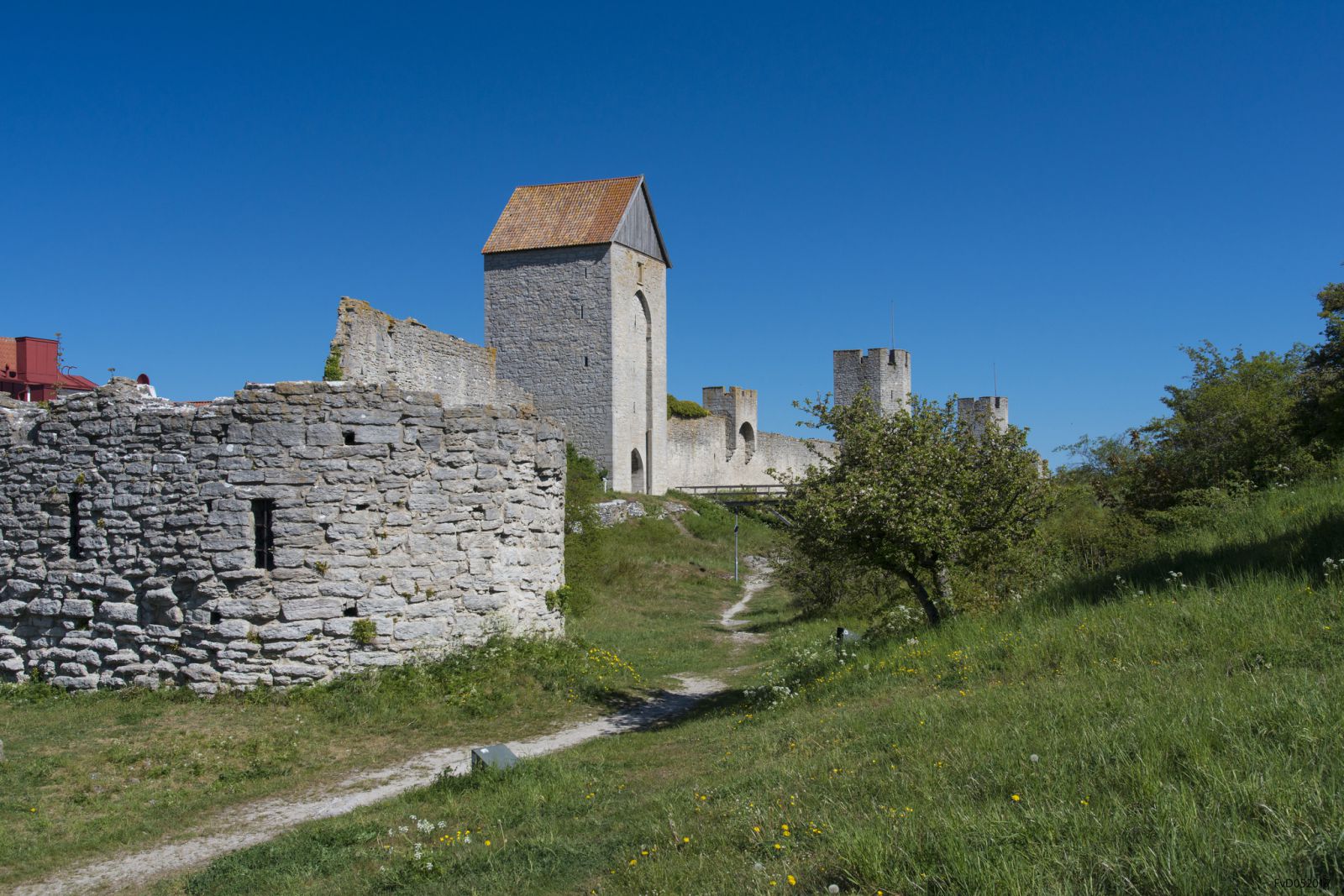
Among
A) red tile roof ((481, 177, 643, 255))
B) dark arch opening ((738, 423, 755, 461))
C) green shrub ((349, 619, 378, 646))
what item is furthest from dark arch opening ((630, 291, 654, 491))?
green shrub ((349, 619, 378, 646))

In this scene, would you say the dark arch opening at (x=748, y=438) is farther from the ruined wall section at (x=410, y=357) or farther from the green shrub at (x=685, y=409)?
the ruined wall section at (x=410, y=357)

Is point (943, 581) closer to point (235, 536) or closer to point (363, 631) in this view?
point (363, 631)

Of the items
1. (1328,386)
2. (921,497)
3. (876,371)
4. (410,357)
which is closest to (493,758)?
(921,497)

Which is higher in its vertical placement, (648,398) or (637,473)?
(648,398)

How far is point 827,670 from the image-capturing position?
1005 cm

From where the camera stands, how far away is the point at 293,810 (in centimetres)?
752

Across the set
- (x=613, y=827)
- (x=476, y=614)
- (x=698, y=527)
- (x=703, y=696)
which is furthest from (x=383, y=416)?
(x=698, y=527)

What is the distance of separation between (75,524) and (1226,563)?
12.0m

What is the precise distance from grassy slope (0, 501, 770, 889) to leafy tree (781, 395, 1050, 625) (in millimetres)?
3522

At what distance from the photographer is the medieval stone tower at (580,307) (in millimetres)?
37344

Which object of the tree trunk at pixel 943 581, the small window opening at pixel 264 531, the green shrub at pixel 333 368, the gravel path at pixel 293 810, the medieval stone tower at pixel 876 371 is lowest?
the gravel path at pixel 293 810

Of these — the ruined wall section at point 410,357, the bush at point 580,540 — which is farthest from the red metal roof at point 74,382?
the bush at point 580,540

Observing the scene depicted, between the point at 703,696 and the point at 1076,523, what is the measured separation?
7377 millimetres

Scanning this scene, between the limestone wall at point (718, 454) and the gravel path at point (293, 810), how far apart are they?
100ft
